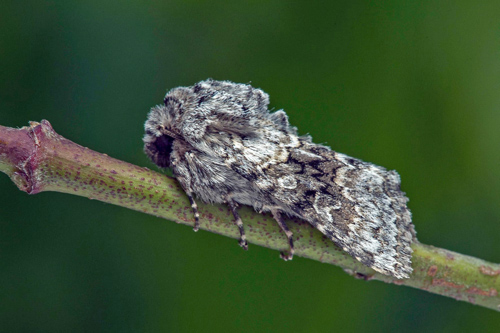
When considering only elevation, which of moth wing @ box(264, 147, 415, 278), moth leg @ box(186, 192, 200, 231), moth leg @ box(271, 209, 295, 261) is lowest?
moth leg @ box(186, 192, 200, 231)

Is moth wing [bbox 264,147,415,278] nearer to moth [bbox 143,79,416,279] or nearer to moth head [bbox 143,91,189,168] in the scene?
moth [bbox 143,79,416,279]

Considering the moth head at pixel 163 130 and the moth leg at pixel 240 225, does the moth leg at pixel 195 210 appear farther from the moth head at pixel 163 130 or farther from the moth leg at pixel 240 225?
the moth head at pixel 163 130

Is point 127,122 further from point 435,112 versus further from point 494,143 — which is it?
point 494,143

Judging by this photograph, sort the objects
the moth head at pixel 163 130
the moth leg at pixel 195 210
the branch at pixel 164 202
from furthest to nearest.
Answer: the moth head at pixel 163 130, the moth leg at pixel 195 210, the branch at pixel 164 202

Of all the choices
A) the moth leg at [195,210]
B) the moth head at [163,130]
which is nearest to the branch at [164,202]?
the moth leg at [195,210]

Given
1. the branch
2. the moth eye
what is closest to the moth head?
the moth eye

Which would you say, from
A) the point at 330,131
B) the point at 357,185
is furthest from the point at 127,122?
the point at 357,185
